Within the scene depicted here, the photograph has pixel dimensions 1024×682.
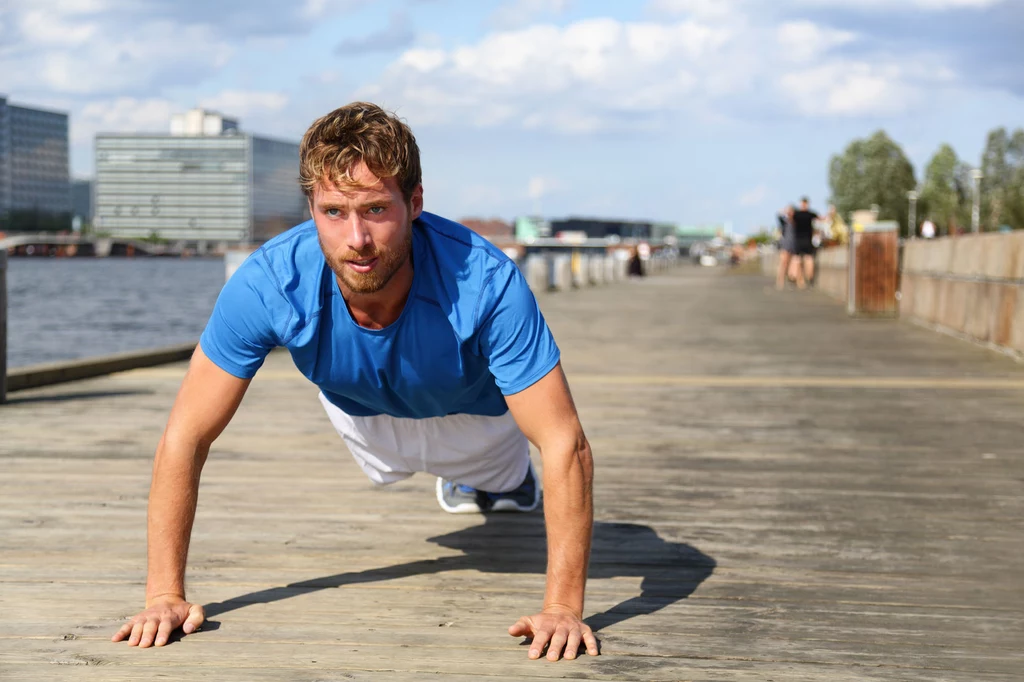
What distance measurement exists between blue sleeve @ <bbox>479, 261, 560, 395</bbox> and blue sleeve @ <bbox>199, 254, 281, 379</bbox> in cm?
54

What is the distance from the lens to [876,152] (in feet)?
424

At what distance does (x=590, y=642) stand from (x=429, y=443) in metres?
1.14

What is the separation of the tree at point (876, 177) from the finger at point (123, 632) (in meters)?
129

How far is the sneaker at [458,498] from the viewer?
4641 millimetres

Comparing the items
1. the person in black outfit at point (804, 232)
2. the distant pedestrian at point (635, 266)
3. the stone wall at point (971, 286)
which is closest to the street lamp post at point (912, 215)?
the distant pedestrian at point (635, 266)

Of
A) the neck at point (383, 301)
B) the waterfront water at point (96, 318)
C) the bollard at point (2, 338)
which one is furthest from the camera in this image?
the waterfront water at point (96, 318)

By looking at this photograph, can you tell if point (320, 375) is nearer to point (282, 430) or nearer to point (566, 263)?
point (282, 430)

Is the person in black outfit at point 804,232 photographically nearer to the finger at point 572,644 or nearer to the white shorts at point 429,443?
the white shorts at point 429,443

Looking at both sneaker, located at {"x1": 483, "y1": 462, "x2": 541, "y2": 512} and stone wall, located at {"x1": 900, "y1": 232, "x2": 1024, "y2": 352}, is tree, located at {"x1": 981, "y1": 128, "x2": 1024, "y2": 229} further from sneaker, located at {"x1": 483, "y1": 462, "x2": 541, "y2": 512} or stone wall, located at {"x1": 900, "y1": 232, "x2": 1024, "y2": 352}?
sneaker, located at {"x1": 483, "y1": 462, "x2": 541, "y2": 512}

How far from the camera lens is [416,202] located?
10.2 ft

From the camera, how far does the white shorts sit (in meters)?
Answer: 3.94

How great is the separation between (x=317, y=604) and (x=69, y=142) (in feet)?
692

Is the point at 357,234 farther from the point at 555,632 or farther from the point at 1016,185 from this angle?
the point at 1016,185

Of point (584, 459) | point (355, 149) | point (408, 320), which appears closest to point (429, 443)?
point (408, 320)
